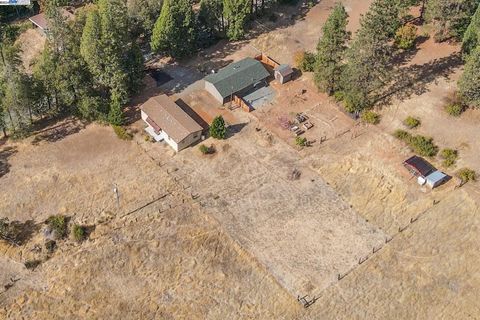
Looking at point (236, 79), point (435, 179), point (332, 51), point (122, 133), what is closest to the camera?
point (435, 179)

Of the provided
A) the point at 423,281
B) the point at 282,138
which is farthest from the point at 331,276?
the point at 282,138

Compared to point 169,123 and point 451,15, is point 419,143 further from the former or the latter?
point 169,123

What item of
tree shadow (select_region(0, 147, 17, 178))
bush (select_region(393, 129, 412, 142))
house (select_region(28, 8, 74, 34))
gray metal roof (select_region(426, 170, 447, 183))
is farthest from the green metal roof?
house (select_region(28, 8, 74, 34))

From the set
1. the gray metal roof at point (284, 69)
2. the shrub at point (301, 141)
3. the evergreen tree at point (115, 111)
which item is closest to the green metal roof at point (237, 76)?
the gray metal roof at point (284, 69)

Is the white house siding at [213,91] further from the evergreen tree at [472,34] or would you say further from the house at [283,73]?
the evergreen tree at [472,34]

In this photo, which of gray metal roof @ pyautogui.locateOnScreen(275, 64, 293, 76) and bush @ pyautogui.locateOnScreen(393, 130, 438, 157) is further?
gray metal roof @ pyautogui.locateOnScreen(275, 64, 293, 76)

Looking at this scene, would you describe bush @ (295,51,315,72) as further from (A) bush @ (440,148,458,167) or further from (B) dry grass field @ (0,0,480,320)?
(A) bush @ (440,148,458,167)

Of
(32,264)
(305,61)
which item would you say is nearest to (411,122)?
(305,61)
